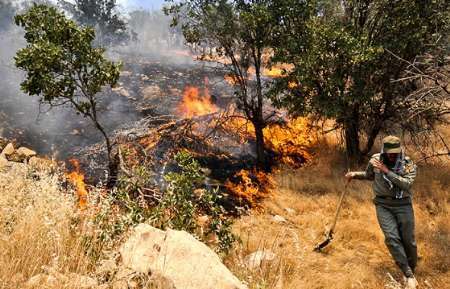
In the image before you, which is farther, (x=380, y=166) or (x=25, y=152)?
(x=25, y=152)

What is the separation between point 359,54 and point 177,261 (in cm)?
907

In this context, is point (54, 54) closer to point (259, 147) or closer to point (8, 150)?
point (8, 150)

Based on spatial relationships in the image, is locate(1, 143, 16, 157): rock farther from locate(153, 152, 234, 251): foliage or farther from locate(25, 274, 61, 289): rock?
locate(25, 274, 61, 289): rock

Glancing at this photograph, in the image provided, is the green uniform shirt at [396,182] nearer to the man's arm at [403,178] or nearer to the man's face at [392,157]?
the man's arm at [403,178]

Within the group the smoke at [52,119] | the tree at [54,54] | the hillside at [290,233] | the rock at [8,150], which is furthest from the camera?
the smoke at [52,119]

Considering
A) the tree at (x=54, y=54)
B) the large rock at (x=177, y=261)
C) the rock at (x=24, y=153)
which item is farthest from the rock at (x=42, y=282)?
the rock at (x=24, y=153)

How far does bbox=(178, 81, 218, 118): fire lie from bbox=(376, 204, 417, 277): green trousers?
1265 cm

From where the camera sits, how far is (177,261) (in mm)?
3576

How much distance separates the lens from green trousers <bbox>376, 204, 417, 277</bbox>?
610cm

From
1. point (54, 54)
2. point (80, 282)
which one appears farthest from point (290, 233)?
point (80, 282)

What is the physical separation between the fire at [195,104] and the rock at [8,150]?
727 cm

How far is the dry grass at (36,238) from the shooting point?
9.97ft

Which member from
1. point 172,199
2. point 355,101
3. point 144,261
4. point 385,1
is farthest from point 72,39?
point 385,1

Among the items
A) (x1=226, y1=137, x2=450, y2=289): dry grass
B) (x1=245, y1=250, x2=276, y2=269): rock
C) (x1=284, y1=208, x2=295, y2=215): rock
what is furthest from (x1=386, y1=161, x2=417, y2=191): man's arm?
(x1=284, y1=208, x2=295, y2=215): rock
